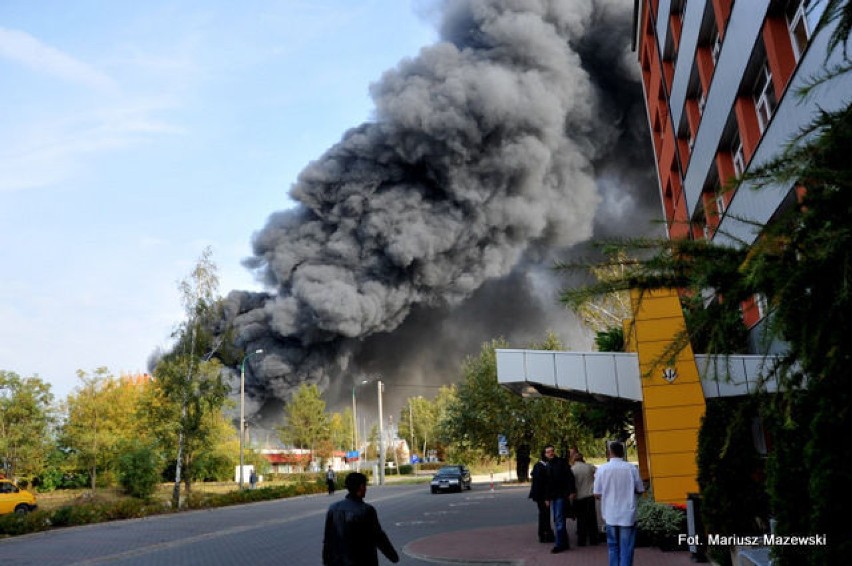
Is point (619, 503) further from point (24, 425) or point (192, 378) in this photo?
point (24, 425)

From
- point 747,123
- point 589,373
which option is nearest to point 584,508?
point 589,373

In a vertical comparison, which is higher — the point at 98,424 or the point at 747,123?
the point at 747,123

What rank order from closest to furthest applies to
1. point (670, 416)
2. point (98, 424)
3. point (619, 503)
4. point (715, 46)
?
point (619, 503) → point (670, 416) → point (715, 46) → point (98, 424)

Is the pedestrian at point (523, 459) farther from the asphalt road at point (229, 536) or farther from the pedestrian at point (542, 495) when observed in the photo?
the pedestrian at point (542, 495)

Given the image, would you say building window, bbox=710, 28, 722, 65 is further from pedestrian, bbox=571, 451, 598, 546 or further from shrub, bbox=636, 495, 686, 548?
shrub, bbox=636, 495, 686, 548

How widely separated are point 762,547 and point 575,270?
508cm

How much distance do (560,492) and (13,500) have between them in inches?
847

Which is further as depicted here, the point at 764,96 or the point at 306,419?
the point at 306,419

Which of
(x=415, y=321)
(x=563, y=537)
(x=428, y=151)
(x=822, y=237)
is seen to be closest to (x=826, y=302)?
(x=822, y=237)

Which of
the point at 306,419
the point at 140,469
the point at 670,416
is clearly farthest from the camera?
the point at 306,419

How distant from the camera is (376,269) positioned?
185ft

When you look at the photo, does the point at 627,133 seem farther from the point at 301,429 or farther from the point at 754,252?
the point at 754,252

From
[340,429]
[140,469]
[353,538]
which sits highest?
[353,538]

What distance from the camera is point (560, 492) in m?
10.6
